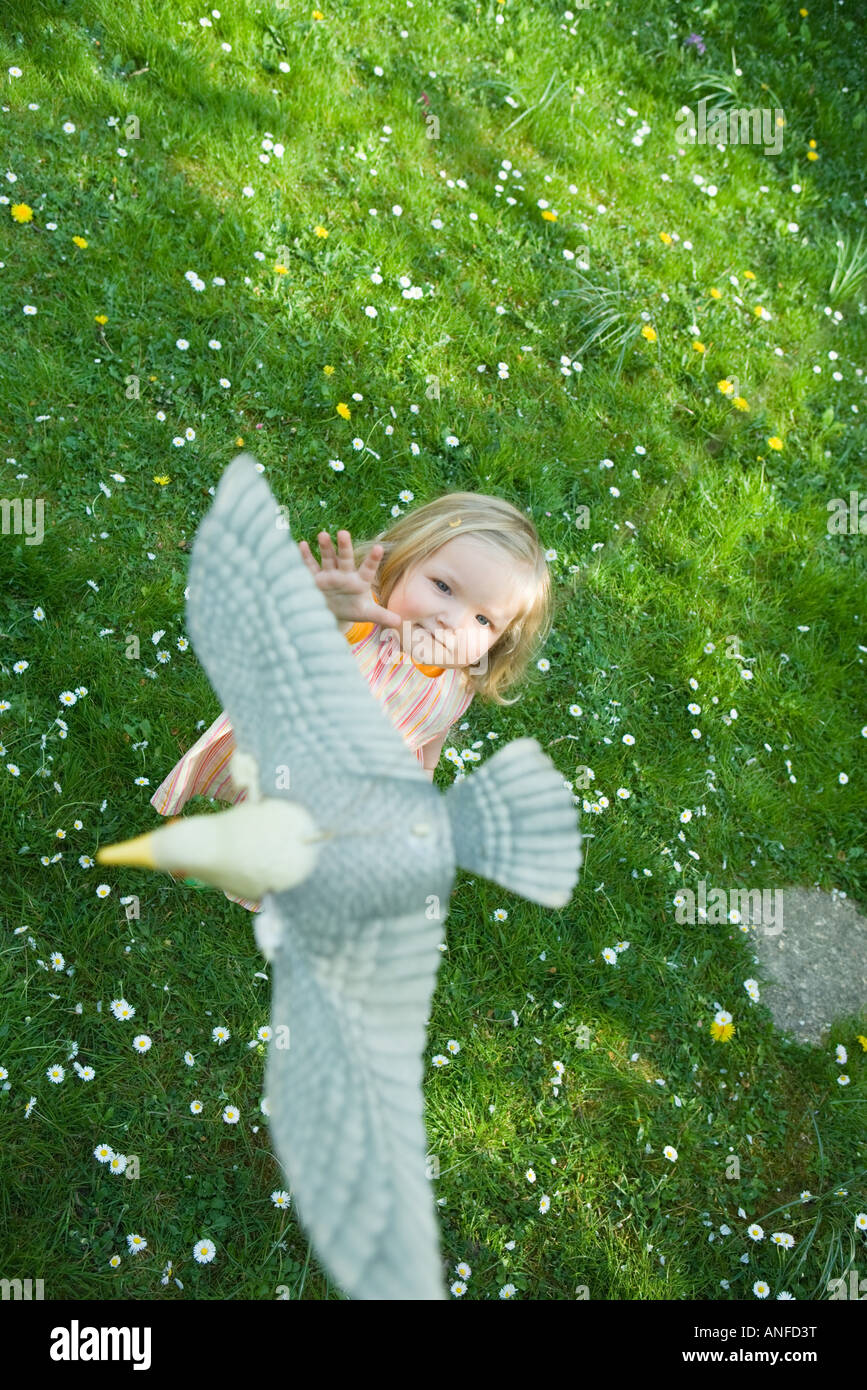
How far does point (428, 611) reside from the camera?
2459 mm

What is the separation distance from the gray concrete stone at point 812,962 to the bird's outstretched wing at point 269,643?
8.74ft

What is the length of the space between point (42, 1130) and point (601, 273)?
4.48 metres

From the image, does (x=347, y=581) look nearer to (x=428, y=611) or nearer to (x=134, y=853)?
(x=428, y=611)

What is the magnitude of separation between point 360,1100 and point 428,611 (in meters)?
1.43

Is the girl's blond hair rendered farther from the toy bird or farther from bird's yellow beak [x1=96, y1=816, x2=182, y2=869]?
bird's yellow beak [x1=96, y1=816, x2=182, y2=869]

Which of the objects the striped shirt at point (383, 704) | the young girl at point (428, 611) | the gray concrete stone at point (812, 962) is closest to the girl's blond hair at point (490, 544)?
the young girl at point (428, 611)

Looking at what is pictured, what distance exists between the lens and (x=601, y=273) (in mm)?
5051

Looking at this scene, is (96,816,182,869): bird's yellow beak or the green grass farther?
the green grass

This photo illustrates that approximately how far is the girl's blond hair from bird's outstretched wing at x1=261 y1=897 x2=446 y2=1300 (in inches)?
54.0

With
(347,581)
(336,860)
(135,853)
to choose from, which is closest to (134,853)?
(135,853)

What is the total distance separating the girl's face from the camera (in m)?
2.44

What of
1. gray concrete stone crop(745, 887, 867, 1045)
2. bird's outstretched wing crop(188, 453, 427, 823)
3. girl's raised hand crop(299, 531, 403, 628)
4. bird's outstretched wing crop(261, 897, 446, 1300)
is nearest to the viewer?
bird's outstretched wing crop(261, 897, 446, 1300)

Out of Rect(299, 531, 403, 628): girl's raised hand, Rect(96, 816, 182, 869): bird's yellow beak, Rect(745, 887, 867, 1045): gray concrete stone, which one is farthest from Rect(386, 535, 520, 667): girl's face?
Rect(745, 887, 867, 1045): gray concrete stone
